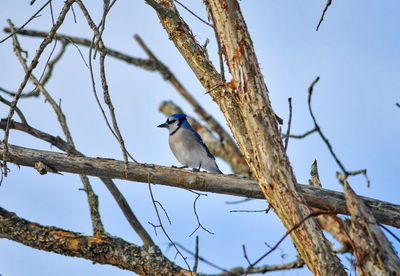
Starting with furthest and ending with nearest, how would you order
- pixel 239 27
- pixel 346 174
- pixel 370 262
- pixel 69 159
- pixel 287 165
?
pixel 69 159 → pixel 239 27 → pixel 287 165 → pixel 346 174 → pixel 370 262

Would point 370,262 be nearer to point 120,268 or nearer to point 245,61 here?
point 245,61

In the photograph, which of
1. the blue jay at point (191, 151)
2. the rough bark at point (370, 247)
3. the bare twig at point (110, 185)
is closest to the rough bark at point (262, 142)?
the rough bark at point (370, 247)

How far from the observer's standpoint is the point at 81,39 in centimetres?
836

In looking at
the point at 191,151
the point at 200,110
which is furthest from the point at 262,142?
the point at 200,110

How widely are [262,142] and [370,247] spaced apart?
0.95 m

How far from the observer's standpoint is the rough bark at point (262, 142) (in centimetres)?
277

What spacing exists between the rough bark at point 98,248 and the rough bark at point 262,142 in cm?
145

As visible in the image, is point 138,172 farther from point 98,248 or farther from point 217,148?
point 217,148

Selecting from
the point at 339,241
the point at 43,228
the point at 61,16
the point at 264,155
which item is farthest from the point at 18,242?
the point at 339,241

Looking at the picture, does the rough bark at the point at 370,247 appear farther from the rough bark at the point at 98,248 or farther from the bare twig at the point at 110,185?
the bare twig at the point at 110,185

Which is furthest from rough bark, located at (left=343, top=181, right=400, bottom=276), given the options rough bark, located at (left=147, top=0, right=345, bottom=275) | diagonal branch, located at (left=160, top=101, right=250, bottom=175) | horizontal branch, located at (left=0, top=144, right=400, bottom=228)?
diagonal branch, located at (left=160, top=101, right=250, bottom=175)

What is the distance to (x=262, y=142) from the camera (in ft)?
9.75

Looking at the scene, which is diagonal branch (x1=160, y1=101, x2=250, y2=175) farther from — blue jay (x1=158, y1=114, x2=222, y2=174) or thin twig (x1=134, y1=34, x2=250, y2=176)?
blue jay (x1=158, y1=114, x2=222, y2=174)

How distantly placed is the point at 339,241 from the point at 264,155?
0.71m
